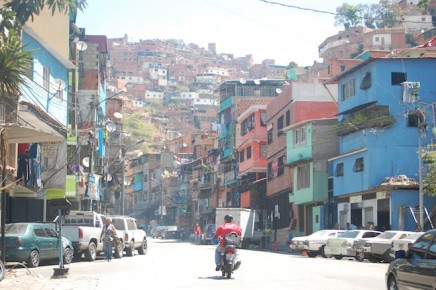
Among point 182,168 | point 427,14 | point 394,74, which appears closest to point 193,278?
point 394,74

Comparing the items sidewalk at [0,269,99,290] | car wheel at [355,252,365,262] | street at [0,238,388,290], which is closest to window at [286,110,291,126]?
car wheel at [355,252,365,262]

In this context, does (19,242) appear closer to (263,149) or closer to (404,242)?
→ (404,242)

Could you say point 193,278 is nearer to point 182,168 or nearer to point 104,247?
point 104,247

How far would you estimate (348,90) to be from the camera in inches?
2002

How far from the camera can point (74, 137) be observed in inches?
1892

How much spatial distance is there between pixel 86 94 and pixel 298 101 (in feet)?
54.5

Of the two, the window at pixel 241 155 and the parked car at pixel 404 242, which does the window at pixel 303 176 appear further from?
the parked car at pixel 404 242

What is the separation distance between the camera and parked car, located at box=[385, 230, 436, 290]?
38.4ft

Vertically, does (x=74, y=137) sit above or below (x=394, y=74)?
below

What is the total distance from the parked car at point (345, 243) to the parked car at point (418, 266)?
20.8m

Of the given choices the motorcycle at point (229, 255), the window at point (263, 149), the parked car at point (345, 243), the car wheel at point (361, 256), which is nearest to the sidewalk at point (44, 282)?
the motorcycle at point (229, 255)

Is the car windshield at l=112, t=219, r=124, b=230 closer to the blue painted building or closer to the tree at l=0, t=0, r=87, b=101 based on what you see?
the blue painted building

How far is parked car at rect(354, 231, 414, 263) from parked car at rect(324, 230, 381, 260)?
811 millimetres

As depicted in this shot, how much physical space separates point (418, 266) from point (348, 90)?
39526mm
